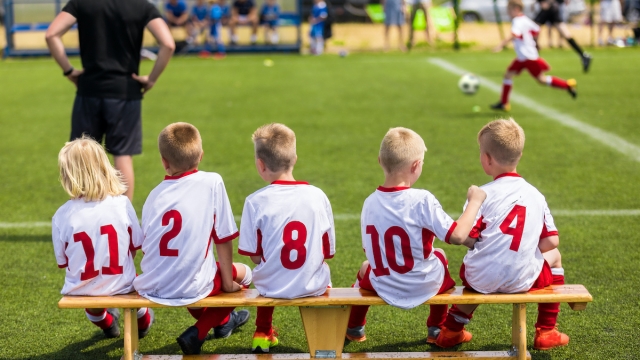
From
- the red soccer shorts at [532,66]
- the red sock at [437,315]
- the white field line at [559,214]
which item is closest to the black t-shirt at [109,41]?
the white field line at [559,214]

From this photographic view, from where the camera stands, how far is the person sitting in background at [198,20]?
2353cm

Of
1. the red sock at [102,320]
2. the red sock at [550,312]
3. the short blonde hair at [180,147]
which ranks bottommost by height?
the red sock at [102,320]

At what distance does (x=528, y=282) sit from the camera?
3668mm

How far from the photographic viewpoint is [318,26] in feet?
76.2

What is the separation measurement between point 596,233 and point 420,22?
913 inches

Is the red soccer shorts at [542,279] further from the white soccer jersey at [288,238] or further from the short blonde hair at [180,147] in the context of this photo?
the short blonde hair at [180,147]

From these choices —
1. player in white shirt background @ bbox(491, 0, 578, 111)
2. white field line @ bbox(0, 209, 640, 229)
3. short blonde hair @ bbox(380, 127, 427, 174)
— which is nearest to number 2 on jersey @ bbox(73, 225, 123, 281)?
short blonde hair @ bbox(380, 127, 427, 174)

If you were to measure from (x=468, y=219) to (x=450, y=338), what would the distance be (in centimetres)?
83

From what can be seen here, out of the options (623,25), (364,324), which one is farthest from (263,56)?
(364,324)

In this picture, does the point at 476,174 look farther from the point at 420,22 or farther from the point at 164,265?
the point at 420,22

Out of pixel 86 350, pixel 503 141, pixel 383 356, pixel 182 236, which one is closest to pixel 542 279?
pixel 503 141

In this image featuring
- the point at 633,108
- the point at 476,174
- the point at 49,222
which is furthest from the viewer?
the point at 633,108

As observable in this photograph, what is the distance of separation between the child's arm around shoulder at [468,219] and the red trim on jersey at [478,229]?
0.08 feet

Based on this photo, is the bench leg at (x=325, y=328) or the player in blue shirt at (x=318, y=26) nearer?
the bench leg at (x=325, y=328)
